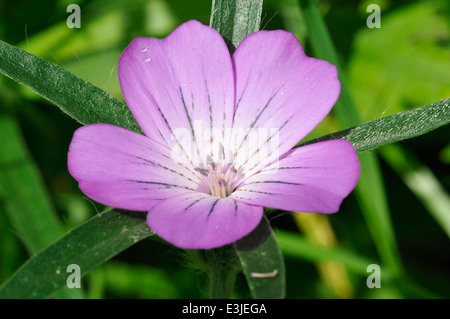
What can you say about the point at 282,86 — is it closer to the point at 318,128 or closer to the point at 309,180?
the point at 309,180

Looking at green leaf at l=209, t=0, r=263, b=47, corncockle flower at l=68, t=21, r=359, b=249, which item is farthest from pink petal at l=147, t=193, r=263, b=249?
green leaf at l=209, t=0, r=263, b=47

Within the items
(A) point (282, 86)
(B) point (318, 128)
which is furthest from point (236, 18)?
(B) point (318, 128)

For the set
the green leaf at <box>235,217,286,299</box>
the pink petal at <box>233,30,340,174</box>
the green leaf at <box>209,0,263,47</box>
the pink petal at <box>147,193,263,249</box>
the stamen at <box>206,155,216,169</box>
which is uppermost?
the green leaf at <box>209,0,263,47</box>

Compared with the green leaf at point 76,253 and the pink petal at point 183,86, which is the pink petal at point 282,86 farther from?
the green leaf at point 76,253

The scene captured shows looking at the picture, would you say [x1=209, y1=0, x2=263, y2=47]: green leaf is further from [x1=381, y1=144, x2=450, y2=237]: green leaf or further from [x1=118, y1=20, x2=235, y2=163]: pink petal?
[x1=381, y1=144, x2=450, y2=237]: green leaf
